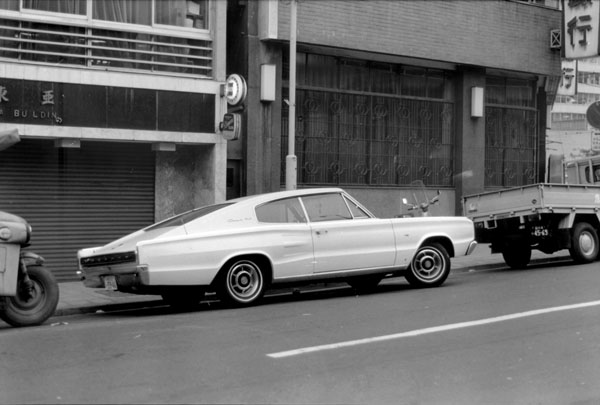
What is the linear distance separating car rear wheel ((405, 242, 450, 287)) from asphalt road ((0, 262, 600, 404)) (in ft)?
3.34

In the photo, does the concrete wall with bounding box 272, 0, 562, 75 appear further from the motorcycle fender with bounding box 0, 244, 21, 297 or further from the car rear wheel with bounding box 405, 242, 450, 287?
the motorcycle fender with bounding box 0, 244, 21, 297

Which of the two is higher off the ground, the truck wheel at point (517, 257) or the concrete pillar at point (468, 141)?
the concrete pillar at point (468, 141)

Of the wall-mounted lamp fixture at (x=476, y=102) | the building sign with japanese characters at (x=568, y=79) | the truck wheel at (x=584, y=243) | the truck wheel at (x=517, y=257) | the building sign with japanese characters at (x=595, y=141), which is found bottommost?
the truck wheel at (x=517, y=257)

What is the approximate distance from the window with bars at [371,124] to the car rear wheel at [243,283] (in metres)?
7.25

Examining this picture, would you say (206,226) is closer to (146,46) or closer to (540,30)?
(146,46)

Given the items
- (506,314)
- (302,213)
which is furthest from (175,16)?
(506,314)

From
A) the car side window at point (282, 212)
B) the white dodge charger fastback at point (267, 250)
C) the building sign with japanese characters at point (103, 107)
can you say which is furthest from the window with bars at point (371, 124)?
the car side window at point (282, 212)

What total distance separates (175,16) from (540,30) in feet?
33.7

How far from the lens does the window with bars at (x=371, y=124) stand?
18.2 meters

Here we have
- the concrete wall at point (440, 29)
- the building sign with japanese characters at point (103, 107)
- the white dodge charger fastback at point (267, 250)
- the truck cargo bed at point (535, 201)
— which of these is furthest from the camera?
the concrete wall at point (440, 29)

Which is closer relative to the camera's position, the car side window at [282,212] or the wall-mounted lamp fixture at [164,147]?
the car side window at [282,212]

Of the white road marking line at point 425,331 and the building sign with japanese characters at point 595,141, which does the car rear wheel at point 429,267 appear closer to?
the white road marking line at point 425,331

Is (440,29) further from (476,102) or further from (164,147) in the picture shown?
(164,147)

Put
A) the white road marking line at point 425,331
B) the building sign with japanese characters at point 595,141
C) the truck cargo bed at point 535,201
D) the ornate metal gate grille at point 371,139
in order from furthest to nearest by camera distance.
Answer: the building sign with japanese characters at point 595,141 < the ornate metal gate grille at point 371,139 < the truck cargo bed at point 535,201 < the white road marking line at point 425,331
